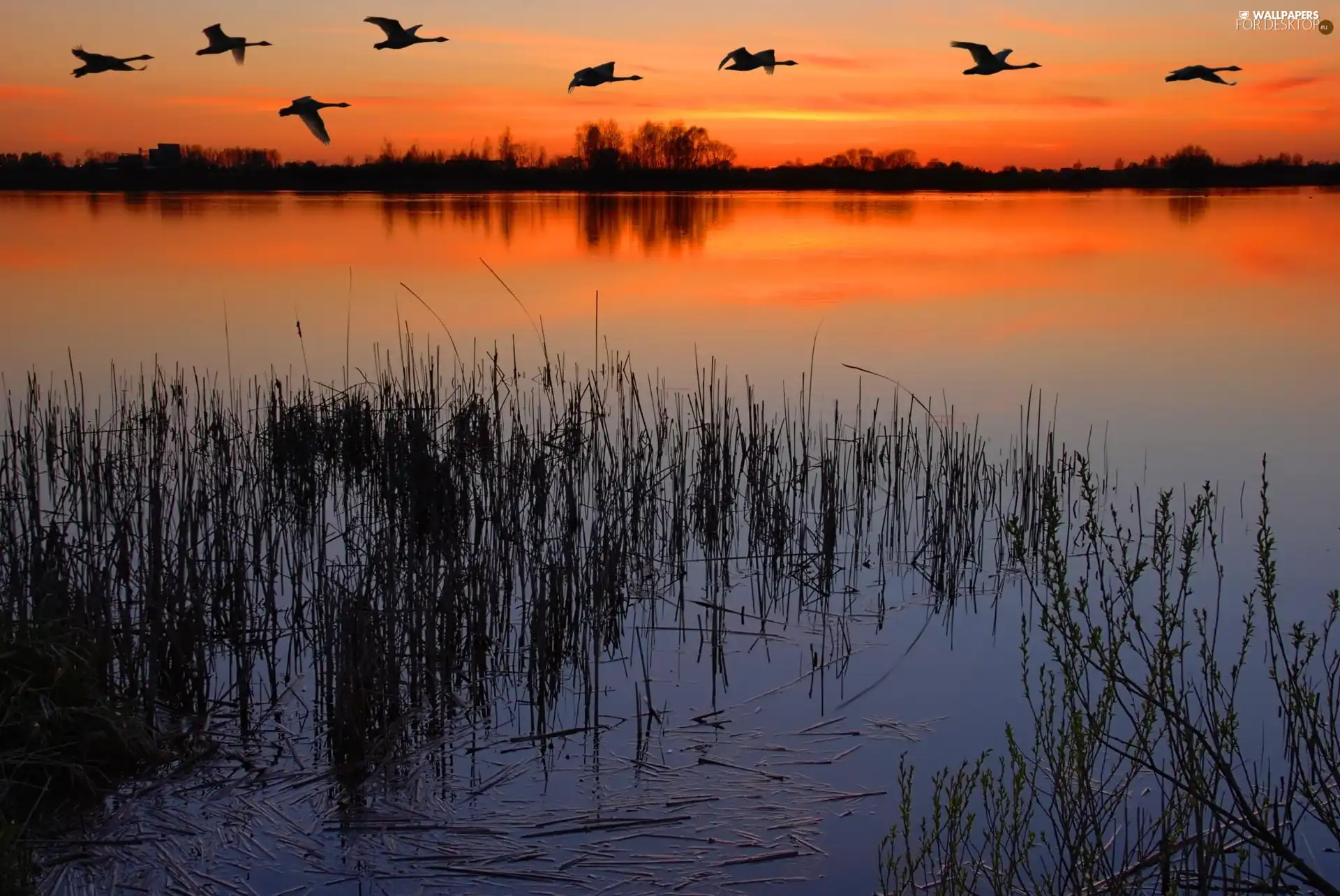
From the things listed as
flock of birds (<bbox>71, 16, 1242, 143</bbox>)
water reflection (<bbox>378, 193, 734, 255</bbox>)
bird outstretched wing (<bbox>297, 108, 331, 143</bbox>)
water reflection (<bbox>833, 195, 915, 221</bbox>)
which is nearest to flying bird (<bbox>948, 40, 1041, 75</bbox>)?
flock of birds (<bbox>71, 16, 1242, 143</bbox>)

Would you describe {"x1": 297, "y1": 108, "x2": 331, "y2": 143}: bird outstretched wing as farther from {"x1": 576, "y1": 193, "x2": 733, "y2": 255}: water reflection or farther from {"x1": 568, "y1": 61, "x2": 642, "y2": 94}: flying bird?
{"x1": 576, "y1": 193, "x2": 733, "y2": 255}: water reflection

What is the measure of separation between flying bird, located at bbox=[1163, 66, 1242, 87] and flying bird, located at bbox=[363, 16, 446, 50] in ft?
12.1

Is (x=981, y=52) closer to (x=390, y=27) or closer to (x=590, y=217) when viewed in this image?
(x=390, y=27)

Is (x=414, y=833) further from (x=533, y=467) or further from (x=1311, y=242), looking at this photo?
(x=1311, y=242)

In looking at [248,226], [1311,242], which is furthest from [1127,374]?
[248,226]

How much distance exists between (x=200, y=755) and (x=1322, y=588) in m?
5.18

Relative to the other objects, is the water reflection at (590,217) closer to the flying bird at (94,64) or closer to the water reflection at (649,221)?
the water reflection at (649,221)

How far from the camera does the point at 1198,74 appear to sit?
4957 mm

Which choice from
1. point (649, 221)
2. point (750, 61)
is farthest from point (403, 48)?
point (649, 221)

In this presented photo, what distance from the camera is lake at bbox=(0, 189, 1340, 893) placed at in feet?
10.8

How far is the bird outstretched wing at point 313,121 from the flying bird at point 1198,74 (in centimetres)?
431

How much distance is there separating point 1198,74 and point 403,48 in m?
4.07

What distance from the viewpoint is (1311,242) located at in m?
25.0

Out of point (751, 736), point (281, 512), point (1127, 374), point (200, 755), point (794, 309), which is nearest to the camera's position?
point (200, 755)
